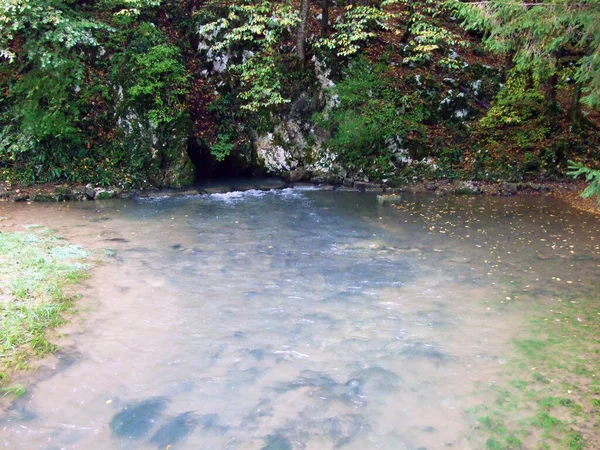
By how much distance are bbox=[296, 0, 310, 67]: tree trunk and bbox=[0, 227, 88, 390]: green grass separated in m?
10.4

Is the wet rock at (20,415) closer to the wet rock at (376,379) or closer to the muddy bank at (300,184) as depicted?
the wet rock at (376,379)

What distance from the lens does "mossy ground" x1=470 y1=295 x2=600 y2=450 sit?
427 cm

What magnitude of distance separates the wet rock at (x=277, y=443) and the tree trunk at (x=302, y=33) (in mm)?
14142

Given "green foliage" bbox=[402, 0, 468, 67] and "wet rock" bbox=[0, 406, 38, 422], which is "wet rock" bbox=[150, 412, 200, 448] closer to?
"wet rock" bbox=[0, 406, 38, 422]

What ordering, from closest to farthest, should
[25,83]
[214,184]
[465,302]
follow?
1. [465,302]
2. [25,83]
3. [214,184]

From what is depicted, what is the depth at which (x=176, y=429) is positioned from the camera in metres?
4.39

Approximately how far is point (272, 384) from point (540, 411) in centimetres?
256

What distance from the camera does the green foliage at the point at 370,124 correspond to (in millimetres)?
15344

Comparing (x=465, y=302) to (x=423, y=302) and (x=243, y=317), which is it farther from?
(x=243, y=317)

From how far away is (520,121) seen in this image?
1545 cm

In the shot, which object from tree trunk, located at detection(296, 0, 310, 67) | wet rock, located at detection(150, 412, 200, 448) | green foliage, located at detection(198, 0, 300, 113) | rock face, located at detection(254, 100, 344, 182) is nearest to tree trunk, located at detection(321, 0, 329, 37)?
tree trunk, located at detection(296, 0, 310, 67)

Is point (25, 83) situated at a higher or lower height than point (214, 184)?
higher

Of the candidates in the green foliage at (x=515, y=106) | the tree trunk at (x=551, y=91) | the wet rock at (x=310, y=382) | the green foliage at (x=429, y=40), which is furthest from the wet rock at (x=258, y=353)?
the tree trunk at (x=551, y=91)

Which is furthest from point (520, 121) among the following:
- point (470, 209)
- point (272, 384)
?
point (272, 384)
